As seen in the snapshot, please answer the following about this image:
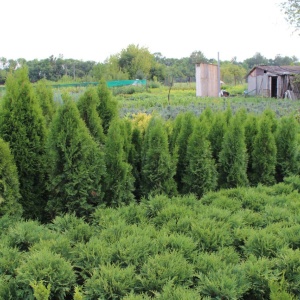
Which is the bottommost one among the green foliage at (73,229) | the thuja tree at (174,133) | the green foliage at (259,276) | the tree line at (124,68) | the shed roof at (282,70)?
the green foliage at (259,276)

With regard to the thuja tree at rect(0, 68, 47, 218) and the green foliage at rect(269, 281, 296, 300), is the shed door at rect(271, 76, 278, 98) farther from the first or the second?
the green foliage at rect(269, 281, 296, 300)

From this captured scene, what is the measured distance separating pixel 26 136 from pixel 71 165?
63 cm

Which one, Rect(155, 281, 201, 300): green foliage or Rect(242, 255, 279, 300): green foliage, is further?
Rect(242, 255, 279, 300): green foliage

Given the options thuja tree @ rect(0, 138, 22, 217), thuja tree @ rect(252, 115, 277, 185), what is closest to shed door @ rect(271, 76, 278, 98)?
thuja tree @ rect(252, 115, 277, 185)

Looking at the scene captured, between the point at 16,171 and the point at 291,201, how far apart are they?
285cm

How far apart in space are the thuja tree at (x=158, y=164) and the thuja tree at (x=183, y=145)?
346 millimetres

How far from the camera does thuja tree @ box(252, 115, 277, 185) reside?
4707mm

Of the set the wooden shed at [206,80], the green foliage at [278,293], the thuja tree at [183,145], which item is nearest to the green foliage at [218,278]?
the green foliage at [278,293]

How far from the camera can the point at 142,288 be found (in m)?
2.16

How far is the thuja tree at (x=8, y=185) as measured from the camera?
321 cm

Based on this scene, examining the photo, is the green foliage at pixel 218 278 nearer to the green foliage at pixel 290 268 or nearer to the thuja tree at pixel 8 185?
the green foliage at pixel 290 268

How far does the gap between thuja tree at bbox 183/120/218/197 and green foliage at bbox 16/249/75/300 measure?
7.64 ft

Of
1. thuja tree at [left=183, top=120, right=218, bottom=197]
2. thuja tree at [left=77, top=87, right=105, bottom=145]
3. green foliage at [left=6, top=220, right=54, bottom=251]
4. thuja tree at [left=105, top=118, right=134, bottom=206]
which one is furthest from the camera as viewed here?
thuja tree at [left=77, top=87, right=105, bottom=145]

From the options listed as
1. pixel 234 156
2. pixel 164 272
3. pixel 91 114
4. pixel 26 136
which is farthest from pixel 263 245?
pixel 91 114
